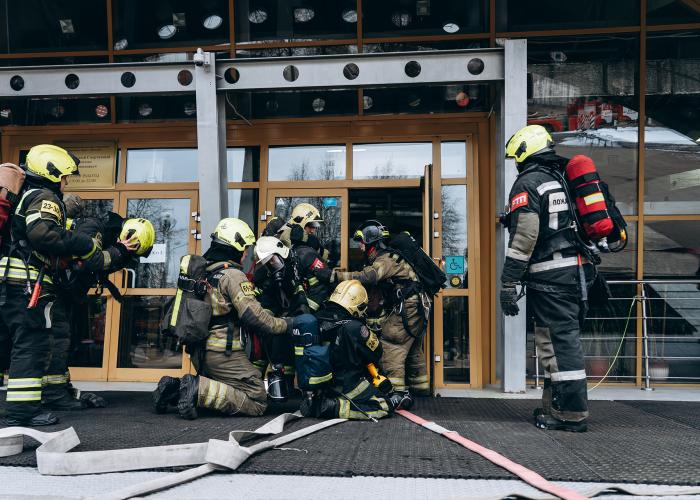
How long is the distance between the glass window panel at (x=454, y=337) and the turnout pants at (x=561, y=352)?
2.20m

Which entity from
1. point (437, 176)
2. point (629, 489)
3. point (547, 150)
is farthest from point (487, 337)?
point (629, 489)

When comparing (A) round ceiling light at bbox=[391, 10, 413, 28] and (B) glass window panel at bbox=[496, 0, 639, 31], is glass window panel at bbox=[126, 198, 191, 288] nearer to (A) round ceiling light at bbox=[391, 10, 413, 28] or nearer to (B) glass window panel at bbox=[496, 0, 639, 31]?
(A) round ceiling light at bbox=[391, 10, 413, 28]

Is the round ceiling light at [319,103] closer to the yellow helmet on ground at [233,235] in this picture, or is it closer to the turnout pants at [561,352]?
the yellow helmet on ground at [233,235]

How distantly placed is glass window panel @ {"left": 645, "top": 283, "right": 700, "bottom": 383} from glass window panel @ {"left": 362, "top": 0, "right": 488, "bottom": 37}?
3524 millimetres

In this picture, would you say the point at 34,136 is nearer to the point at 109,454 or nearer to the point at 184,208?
the point at 184,208

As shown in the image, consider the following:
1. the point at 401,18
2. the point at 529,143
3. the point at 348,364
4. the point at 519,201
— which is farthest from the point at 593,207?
the point at 401,18

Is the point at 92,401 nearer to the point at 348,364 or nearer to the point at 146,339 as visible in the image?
the point at 146,339

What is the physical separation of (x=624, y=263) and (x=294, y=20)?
4609 mm

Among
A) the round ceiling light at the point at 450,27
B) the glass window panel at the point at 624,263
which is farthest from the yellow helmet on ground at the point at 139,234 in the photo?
the glass window panel at the point at 624,263

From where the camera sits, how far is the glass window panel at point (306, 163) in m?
7.41

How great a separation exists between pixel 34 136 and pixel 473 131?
17.1ft

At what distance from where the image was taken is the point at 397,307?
6238 millimetres

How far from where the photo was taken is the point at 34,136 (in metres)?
7.73

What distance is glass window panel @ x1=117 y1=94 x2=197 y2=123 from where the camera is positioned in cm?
756
